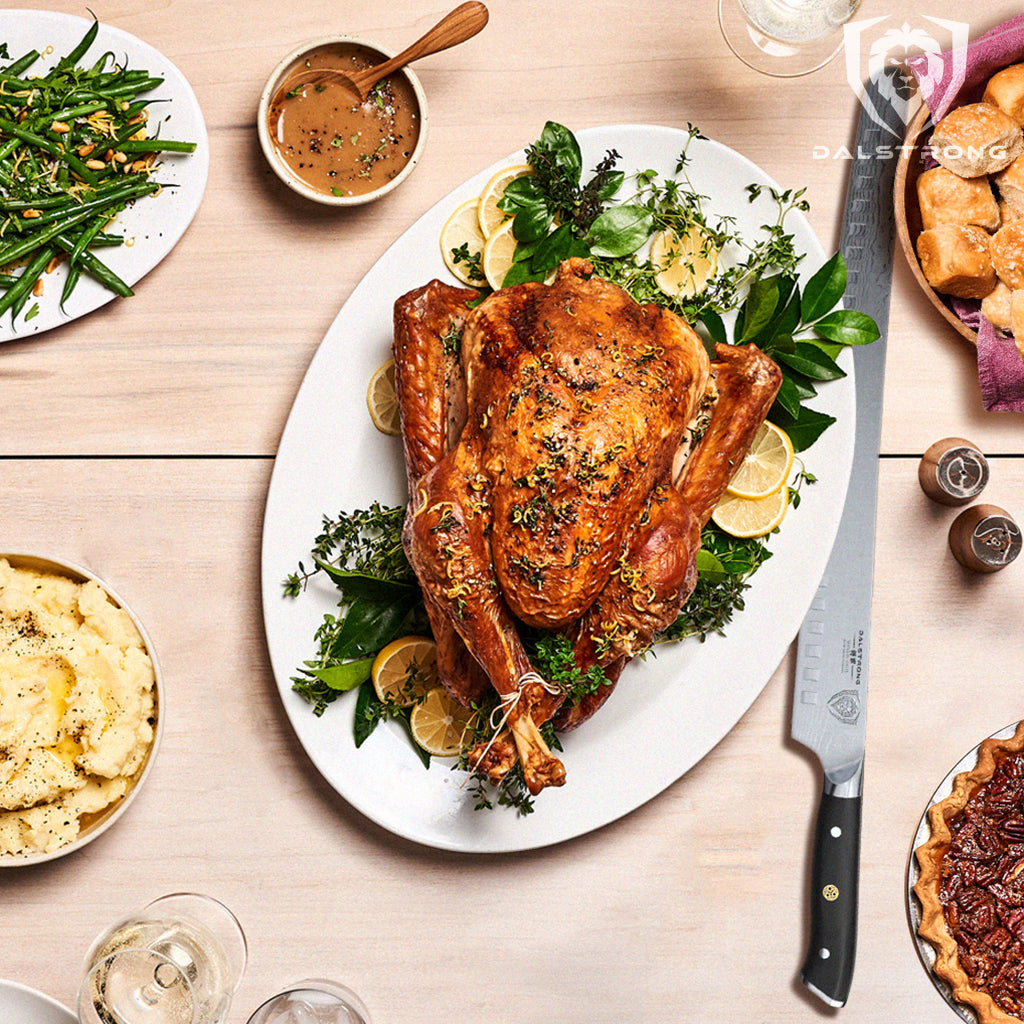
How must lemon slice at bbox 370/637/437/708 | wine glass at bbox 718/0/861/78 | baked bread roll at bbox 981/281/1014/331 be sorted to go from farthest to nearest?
wine glass at bbox 718/0/861/78 < baked bread roll at bbox 981/281/1014/331 < lemon slice at bbox 370/637/437/708

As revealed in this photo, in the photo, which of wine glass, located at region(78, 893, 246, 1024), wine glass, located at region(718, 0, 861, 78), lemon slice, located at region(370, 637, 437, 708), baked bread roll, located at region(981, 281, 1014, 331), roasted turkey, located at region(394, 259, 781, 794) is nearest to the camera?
roasted turkey, located at region(394, 259, 781, 794)

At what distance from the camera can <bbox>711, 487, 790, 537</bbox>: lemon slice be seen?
2371 mm

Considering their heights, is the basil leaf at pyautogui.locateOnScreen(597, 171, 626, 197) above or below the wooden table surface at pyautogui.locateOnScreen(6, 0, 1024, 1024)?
above

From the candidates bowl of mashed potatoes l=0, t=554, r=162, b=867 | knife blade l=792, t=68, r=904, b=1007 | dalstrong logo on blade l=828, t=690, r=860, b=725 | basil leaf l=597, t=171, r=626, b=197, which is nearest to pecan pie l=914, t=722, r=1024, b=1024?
knife blade l=792, t=68, r=904, b=1007

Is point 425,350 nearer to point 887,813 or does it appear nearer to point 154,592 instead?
point 154,592

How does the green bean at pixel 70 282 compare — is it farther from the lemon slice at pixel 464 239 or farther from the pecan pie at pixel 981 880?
the pecan pie at pixel 981 880

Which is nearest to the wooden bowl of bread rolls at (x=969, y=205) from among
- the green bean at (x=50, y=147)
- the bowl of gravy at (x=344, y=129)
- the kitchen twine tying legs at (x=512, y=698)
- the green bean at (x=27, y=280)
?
the bowl of gravy at (x=344, y=129)

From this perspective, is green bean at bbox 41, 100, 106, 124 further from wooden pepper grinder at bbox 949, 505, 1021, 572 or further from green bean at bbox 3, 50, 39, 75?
wooden pepper grinder at bbox 949, 505, 1021, 572

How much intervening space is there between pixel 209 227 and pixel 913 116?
76.7 inches

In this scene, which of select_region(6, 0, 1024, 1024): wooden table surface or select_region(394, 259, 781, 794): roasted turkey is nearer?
select_region(394, 259, 781, 794): roasted turkey

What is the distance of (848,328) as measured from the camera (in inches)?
93.4

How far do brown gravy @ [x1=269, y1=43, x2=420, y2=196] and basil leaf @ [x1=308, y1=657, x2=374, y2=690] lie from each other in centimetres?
124

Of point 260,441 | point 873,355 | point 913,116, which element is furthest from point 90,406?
point 913,116

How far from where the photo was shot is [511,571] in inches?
78.0
